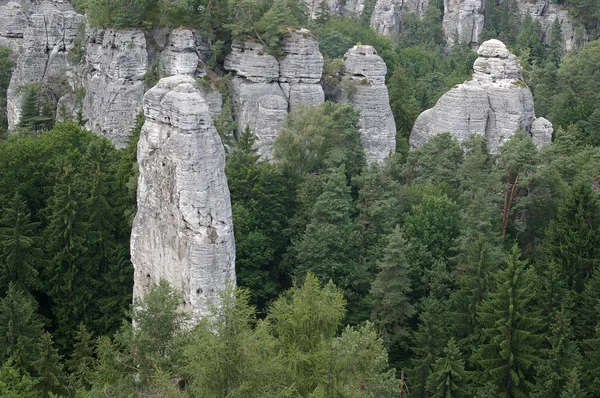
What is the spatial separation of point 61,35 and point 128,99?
12141 millimetres

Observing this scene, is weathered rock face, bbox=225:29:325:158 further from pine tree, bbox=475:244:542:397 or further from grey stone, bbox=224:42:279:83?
pine tree, bbox=475:244:542:397

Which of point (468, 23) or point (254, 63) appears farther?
point (468, 23)

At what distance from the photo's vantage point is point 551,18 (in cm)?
10044

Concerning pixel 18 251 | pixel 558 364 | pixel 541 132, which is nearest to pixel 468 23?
pixel 541 132

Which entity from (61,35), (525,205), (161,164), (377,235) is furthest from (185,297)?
(61,35)

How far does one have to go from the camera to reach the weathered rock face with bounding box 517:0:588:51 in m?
97.6

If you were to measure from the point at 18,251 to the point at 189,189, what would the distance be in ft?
30.9

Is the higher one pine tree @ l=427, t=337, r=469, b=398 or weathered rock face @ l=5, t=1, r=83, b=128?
weathered rock face @ l=5, t=1, r=83, b=128

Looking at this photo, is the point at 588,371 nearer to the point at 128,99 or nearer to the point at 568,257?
the point at 568,257

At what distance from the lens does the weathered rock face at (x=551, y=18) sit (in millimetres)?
97562

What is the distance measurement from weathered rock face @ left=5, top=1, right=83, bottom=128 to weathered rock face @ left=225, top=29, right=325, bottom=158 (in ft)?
44.5

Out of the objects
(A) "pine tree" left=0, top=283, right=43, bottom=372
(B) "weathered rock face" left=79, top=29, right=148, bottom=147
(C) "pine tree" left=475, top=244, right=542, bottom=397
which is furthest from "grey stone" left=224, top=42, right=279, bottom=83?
(C) "pine tree" left=475, top=244, right=542, bottom=397

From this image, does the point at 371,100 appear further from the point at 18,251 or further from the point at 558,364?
the point at 558,364

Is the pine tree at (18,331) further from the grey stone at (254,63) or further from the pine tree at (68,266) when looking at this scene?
the grey stone at (254,63)
